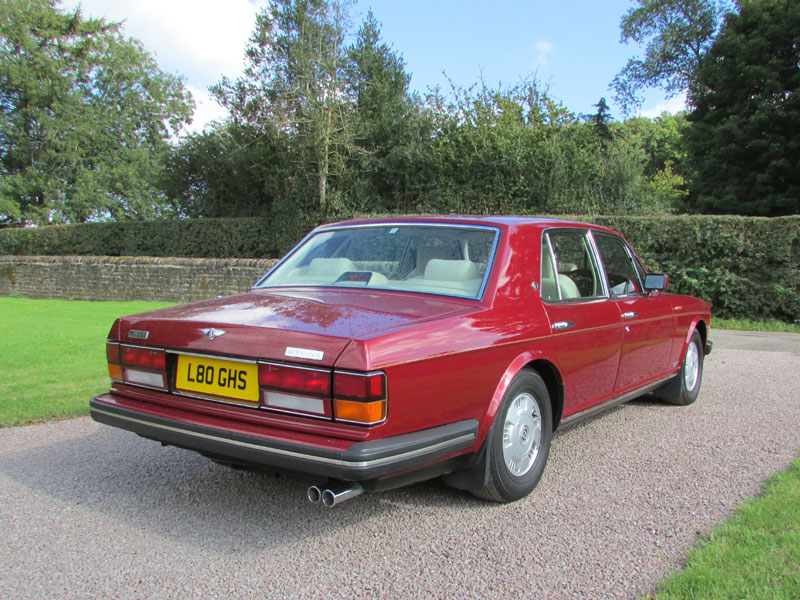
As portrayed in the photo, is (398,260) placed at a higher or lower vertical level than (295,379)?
higher

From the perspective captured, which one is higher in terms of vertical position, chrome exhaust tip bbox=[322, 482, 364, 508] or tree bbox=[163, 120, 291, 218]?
tree bbox=[163, 120, 291, 218]

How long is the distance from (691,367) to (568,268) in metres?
2.32

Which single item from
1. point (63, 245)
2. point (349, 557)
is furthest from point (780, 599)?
point (63, 245)

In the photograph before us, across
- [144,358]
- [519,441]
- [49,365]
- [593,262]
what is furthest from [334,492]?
Answer: [49,365]

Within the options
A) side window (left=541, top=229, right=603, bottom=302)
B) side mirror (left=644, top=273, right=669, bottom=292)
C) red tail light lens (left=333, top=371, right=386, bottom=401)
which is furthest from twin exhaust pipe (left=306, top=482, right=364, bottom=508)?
side mirror (left=644, top=273, right=669, bottom=292)

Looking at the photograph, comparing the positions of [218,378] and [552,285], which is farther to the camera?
[552,285]

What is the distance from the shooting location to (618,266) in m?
4.96

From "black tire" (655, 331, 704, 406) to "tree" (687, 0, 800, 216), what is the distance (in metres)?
17.4

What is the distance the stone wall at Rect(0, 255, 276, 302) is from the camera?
16.6 metres

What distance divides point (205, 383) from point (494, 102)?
1792cm

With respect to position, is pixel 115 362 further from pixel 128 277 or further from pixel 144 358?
pixel 128 277

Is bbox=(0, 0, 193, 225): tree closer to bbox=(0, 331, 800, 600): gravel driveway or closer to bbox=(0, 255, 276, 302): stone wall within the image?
bbox=(0, 255, 276, 302): stone wall

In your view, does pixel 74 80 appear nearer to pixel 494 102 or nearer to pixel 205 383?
pixel 494 102

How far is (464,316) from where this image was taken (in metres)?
3.12
